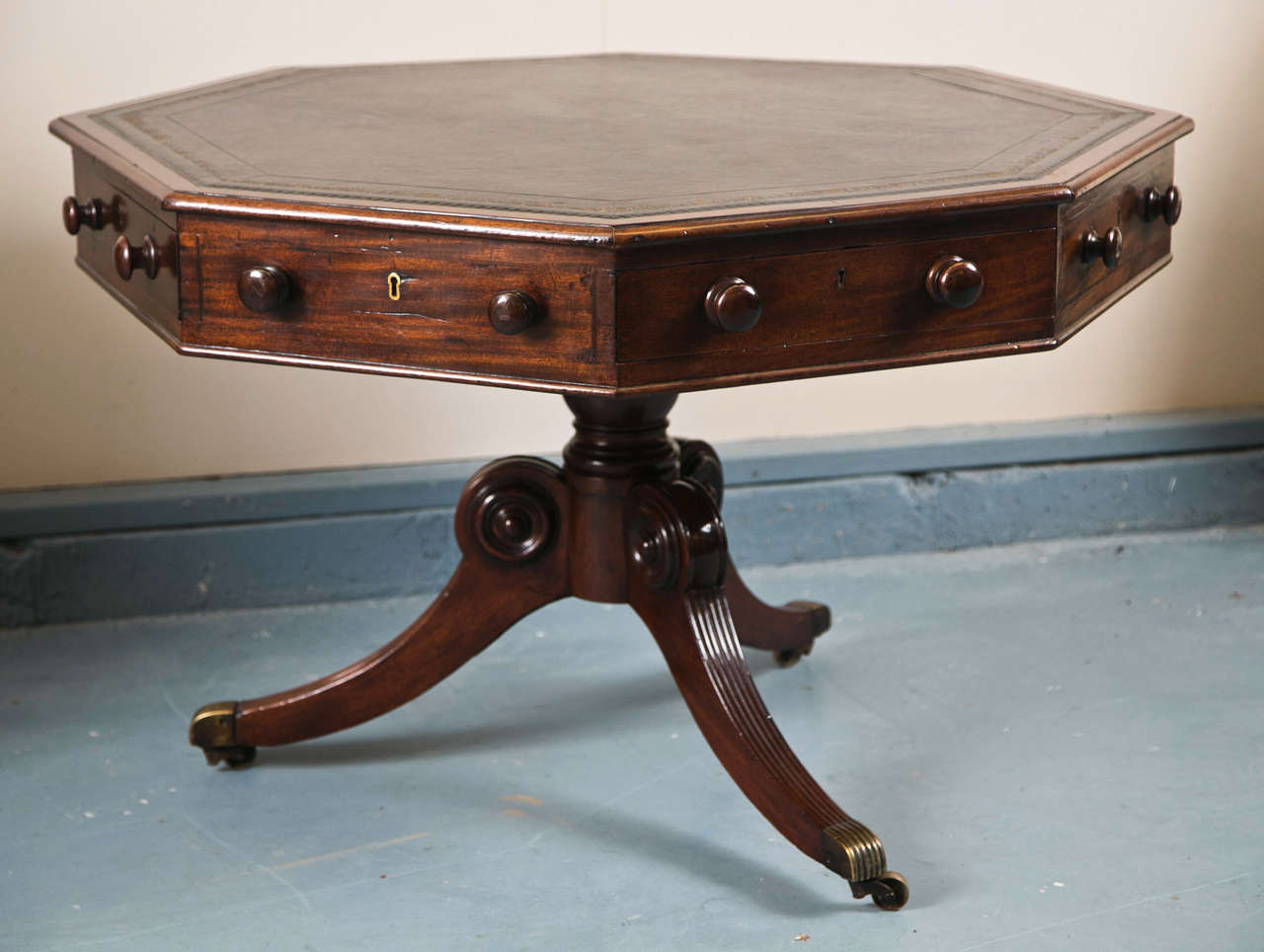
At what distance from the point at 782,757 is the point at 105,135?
39.2 inches

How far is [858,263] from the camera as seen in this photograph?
4.63ft

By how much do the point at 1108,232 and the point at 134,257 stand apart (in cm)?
93

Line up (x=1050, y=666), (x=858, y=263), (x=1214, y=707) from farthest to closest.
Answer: (x=1050, y=666)
(x=1214, y=707)
(x=858, y=263)

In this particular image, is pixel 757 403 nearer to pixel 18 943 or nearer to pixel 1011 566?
pixel 1011 566

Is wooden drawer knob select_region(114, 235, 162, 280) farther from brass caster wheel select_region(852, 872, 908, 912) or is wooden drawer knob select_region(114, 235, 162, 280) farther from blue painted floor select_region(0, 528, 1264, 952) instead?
brass caster wheel select_region(852, 872, 908, 912)

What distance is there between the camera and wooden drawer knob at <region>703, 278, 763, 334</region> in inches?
53.1

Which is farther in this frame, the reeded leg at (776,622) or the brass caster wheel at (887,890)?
the reeded leg at (776,622)

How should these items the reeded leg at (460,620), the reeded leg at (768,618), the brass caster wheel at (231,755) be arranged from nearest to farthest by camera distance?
the reeded leg at (460,620) → the brass caster wheel at (231,755) → the reeded leg at (768,618)

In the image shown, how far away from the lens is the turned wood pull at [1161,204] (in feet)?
5.52

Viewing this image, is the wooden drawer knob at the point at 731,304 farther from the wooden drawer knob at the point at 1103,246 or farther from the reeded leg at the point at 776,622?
the reeded leg at the point at 776,622

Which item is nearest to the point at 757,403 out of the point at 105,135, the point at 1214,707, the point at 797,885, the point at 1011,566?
the point at 1011,566

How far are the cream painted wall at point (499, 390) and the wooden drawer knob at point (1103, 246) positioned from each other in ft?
3.94

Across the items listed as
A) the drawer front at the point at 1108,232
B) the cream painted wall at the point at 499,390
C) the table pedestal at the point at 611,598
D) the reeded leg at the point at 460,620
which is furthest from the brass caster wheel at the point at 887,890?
the cream painted wall at the point at 499,390

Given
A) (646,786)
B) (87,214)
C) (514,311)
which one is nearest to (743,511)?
(646,786)
